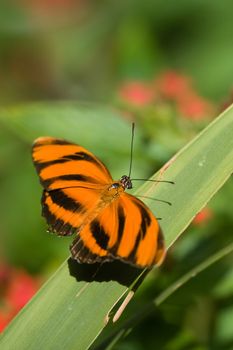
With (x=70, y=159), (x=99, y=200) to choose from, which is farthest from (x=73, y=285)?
(x=70, y=159)

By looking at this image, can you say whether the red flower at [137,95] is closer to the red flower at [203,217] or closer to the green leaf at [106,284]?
the red flower at [203,217]

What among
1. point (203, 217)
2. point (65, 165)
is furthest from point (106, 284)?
point (203, 217)

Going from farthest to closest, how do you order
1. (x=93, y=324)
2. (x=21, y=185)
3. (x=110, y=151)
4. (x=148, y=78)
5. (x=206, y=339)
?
(x=148, y=78) → (x=21, y=185) → (x=110, y=151) → (x=206, y=339) → (x=93, y=324)

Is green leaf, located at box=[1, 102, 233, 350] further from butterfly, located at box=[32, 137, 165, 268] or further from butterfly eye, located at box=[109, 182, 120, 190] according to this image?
butterfly eye, located at box=[109, 182, 120, 190]

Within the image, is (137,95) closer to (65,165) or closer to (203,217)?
(203,217)

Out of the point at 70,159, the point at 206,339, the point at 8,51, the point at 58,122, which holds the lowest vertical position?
the point at 206,339

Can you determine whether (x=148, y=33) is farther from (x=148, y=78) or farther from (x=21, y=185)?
(x=21, y=185)

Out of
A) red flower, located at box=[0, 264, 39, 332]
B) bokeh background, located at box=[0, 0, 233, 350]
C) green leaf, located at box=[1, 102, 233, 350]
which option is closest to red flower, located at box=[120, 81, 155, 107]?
bokeh background, located at box=[0, 0, 233, 350]

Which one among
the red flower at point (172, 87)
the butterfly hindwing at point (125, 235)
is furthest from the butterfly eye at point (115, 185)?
the red flower at point (172, 87)
